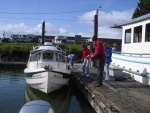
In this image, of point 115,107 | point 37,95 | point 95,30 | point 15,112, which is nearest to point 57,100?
point 37,95

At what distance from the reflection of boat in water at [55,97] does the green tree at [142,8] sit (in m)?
32.2

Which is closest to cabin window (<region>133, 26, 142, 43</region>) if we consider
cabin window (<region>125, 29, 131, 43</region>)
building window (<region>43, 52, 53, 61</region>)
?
cabin window (<region>125, 29, 131, 43</region>)

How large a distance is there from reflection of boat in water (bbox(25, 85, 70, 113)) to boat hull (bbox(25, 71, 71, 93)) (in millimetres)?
413

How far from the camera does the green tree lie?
144ft

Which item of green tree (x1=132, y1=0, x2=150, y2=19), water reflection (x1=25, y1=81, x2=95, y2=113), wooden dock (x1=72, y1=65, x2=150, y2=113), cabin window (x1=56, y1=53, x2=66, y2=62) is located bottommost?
water reflection (x1=25, y1=81, x2=95, y2=113)

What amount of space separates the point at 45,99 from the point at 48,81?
0.95 m

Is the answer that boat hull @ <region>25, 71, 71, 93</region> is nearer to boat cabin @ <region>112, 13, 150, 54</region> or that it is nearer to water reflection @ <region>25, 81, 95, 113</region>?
water reflection @ <region>25, 81, 95, 113</region>

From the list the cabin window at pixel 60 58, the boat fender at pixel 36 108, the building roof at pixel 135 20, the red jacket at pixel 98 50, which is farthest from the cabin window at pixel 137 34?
the boat fender at pixel 36 108

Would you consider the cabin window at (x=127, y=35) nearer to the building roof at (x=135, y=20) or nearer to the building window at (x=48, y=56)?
the building roof at (x=135, y=20)

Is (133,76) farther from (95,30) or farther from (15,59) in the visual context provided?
(15,59)

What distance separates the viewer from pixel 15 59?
30219 millimetres

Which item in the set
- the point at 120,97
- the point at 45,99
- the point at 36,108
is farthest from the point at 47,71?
the point at 36,108

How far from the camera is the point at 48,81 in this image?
12555 millimetres

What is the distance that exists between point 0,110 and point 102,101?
414cm
